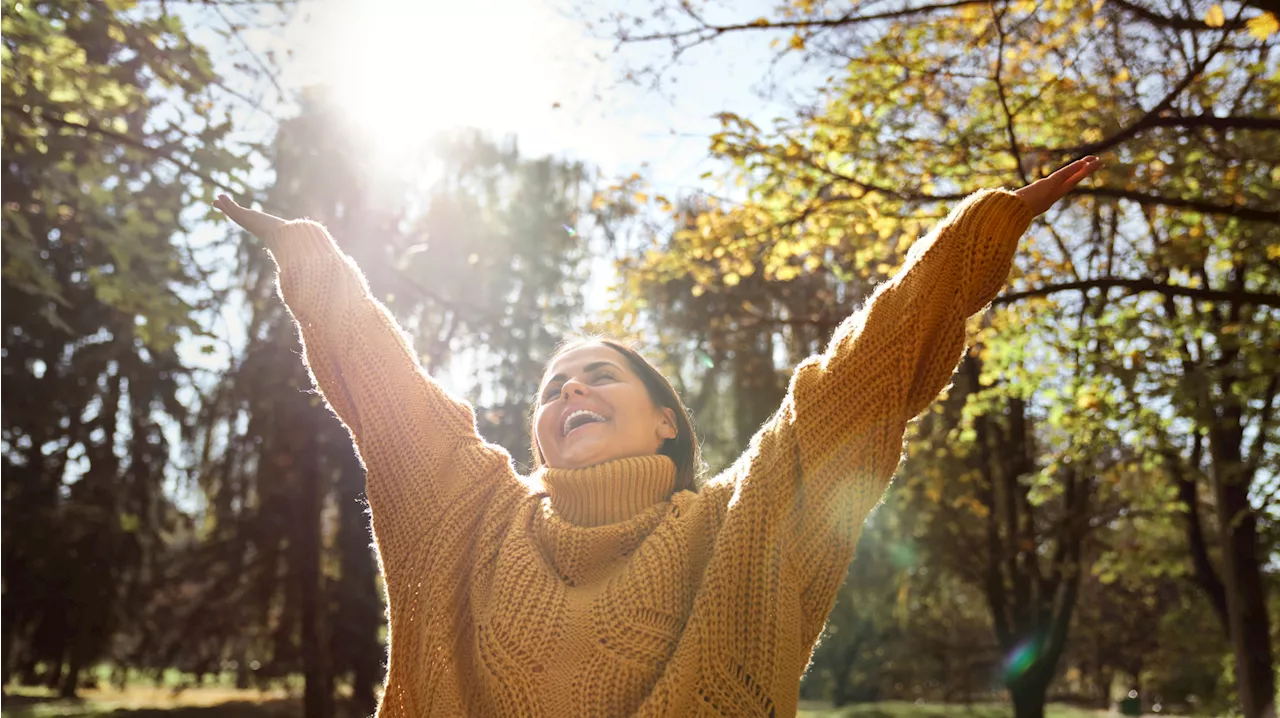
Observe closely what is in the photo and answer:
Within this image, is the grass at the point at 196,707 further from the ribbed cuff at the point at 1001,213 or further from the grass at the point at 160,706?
the ribbed cuff at the point at 1001,213

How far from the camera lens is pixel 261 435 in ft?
36.1

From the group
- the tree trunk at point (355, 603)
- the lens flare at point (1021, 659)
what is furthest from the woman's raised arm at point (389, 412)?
the lens flare at point (1021, 659)

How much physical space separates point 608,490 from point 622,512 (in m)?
0.05

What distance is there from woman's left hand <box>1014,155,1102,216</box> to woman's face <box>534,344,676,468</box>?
940mm

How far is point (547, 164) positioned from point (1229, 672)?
37.5ft

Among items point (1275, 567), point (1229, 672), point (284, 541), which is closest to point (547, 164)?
point (284, 541)

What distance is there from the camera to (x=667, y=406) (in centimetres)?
229

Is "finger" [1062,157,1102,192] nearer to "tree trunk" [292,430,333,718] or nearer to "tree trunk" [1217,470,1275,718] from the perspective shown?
"tree trunk" [1217,470,1275,718]

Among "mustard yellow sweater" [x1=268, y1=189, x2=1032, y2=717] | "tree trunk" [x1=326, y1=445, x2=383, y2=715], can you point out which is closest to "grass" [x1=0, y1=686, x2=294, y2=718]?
"tree trunk" [x1=326, y1=445, x2=383, y2=715]

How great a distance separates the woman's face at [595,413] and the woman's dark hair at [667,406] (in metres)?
0.03

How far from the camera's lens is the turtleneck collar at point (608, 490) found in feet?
6.07

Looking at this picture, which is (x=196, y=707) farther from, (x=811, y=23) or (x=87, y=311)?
Answer: (x=811, y=23)

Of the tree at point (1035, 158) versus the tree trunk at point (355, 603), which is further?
the tree trunk at point (355, 603)

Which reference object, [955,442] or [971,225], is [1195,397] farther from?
[971,225]
